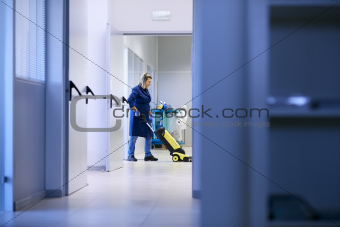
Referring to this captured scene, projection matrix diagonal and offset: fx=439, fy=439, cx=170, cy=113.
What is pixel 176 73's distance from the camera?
10531 millimetres

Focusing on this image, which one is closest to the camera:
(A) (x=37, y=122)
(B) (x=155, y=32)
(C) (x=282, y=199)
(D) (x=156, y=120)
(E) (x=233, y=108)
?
(C) (x=282, y=199)

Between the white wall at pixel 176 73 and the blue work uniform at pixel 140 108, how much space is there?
4.15 metres

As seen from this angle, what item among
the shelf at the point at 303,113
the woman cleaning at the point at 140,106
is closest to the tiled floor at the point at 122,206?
the shelf at the point at 303,113

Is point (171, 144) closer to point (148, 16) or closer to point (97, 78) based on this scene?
point (97, 78)

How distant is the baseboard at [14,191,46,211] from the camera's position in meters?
2.84

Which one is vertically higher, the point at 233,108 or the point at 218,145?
the point at 233,108

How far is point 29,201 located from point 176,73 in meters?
7.73

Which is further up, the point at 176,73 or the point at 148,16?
the point at 148,16

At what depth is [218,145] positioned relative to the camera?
1.22m

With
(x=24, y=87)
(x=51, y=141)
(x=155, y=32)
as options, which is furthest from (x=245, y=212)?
(x=155, y=32)

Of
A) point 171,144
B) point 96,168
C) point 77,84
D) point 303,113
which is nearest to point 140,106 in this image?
point 171,144

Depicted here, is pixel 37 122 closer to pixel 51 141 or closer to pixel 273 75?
pixel 51 141

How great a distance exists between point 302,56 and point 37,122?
8.28 ft

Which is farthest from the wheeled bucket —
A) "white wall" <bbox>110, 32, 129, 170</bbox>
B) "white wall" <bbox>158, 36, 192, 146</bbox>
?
"white wall" <bbox>158, 36, 192, 146</bbox>
